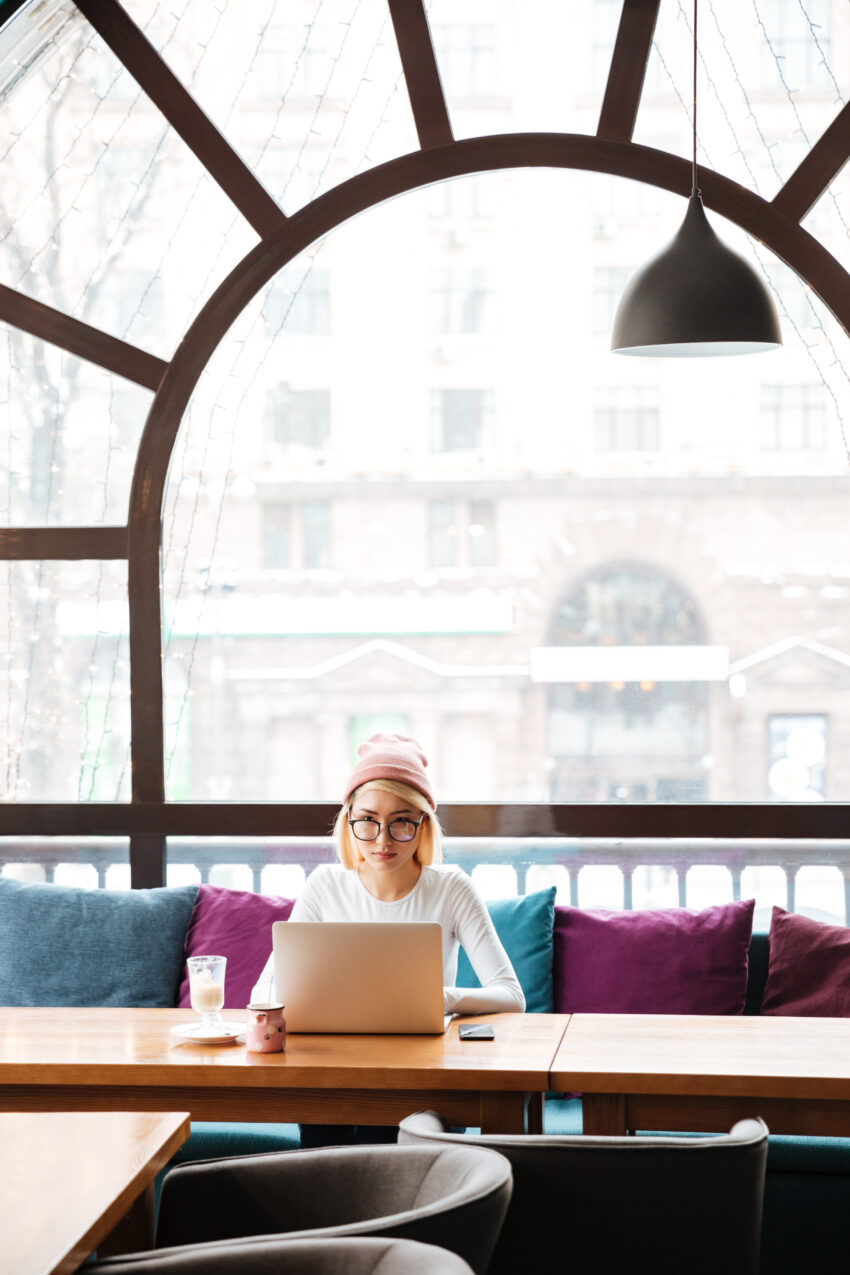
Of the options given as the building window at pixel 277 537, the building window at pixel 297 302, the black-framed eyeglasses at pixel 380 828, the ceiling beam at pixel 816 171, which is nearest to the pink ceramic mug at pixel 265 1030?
the black-framed eyeglasses at pixel 380 828

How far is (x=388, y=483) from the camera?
4.00 meters

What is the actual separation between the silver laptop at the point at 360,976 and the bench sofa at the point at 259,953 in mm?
540

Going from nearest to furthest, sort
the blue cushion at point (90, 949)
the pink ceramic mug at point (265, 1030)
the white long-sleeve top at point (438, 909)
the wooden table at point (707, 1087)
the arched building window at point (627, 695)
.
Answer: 1. the wooden table at point (707, 1087)
2. the pink ceramic mug at point (265, 1030)
3. the white long-sleeve top at point (438, 909)
4. the blue cushion at point (90, 949)
5. the arched building window at point (627, 695)

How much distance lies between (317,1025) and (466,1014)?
32 centimetres

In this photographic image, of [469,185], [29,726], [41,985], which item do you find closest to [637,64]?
[469,185]

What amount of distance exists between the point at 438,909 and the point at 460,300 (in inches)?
73.2

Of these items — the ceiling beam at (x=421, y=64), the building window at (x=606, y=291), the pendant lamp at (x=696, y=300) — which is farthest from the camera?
the building window at (x=606, y=291)

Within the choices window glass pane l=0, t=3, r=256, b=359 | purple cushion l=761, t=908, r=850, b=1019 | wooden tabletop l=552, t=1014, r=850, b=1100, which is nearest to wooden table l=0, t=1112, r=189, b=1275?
wooden tabletop l=552, t=1014, r=850, b=1100

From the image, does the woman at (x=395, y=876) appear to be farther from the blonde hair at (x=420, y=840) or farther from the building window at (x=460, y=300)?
the building window at (x=460, y=300)

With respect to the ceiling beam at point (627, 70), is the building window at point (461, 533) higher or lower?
lower

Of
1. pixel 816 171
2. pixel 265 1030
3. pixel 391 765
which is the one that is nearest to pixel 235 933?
pixel 391 765

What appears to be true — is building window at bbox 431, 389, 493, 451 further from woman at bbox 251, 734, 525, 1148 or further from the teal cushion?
the teal cushion

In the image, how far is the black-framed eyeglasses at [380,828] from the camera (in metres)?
2.90

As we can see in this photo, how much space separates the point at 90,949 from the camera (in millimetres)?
3436
